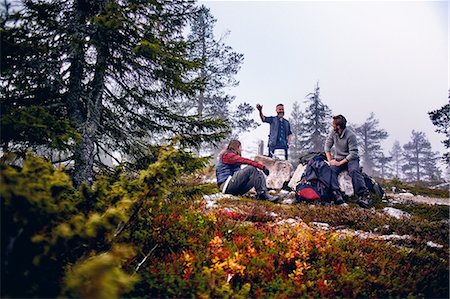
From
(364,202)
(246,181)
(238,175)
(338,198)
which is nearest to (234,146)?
(238,175)

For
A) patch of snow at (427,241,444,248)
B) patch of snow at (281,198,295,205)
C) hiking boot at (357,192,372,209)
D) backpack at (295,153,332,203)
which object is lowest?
patch of snow at (427,241,444,248)

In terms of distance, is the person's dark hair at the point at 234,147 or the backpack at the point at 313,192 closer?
the backpack at the point at 313,192

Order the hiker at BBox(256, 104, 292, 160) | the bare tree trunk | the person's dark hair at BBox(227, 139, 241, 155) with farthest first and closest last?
1. the hiker at BBox(256, 104, 292, 160)
2. the person's dark hair at BBox(227, 139, 241, 155)
3. the bare tree trunk

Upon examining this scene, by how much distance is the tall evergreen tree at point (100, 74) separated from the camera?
420 cm

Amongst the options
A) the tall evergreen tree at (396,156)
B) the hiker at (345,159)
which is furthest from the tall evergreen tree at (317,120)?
the tall evergreen tree at (396,156)

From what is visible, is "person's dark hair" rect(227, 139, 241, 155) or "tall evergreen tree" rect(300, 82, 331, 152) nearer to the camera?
"person's dark hair" rect(227, 139, 241, 155)

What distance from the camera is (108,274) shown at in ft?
4.94

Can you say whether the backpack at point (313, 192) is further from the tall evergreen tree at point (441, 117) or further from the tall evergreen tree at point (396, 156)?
the tall evergreen tree at point (396, 156)

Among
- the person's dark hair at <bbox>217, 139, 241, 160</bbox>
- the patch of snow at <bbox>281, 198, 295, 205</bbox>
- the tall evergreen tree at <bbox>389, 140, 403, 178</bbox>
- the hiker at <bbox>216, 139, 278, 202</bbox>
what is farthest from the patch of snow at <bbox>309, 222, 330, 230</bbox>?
the tall evergreen tree at <bbox>389, 140, 403, 178</bbox>

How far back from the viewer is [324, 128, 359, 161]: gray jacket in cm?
868

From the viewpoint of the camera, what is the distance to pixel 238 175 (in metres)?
8.92

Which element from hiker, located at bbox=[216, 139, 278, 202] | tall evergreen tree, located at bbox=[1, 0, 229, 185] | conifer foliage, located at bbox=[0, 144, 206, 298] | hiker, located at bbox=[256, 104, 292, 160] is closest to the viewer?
conifer foliage, located at bbox=[0, 144, 206, 298]

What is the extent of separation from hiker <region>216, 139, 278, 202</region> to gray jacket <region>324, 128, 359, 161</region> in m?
2.60

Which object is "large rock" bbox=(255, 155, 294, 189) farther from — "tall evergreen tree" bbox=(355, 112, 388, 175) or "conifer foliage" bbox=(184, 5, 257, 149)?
"tall evergreen tree" bbox=(355, 112, 388, 175)
